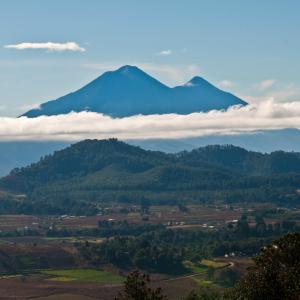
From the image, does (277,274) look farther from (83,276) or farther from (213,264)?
(213,264)

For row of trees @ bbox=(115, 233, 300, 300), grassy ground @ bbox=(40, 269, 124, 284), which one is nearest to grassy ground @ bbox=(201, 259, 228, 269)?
grassy ground @ bbox=(40, 269, 124, 284)

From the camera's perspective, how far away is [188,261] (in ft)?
543

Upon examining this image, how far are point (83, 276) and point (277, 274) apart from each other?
94599mm

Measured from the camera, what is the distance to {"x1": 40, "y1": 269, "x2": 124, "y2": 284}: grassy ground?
145000mm

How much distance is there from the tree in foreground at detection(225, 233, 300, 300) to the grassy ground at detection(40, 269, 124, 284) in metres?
82.2

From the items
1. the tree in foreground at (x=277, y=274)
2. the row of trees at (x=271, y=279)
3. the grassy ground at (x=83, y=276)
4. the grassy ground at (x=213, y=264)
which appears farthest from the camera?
the grassy ground at (x=213, y=264)

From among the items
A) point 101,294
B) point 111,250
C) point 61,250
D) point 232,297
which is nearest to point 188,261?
point 111,250

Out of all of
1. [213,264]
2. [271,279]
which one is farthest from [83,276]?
[271,279]

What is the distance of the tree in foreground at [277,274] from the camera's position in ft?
187

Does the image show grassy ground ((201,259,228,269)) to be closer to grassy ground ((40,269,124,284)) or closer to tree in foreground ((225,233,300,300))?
grassy ground ((40,269,124,284))

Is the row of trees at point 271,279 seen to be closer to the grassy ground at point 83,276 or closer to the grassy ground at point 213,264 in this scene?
the grassy ground at point 83,276

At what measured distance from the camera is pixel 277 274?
58.8 metres

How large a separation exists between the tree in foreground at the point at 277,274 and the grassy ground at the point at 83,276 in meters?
82.2

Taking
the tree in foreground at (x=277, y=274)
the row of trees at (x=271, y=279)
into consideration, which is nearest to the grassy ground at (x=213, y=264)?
the tree in foreground at (x=277, y=274)
